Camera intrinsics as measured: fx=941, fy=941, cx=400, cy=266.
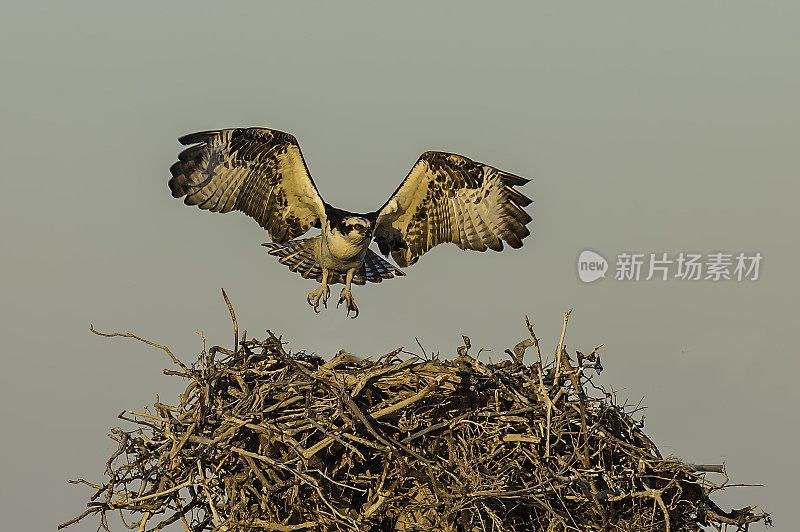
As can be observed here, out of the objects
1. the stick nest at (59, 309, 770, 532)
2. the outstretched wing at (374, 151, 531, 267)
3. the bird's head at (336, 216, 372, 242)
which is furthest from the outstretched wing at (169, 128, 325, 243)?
the stick nest at (59, 309, 770, 532)

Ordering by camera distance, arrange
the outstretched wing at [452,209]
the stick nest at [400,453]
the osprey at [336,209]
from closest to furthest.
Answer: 1. the stick nest at [400,453]
2. the osprey at [336,209]
3. the outstretched wing at [452,209]

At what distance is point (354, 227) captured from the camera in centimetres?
977

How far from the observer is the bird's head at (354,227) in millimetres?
9764

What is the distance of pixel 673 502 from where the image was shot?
6.90 metres

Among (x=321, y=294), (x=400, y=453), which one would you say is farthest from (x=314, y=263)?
(x=400, y=453)

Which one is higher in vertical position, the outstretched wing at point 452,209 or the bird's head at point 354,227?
the outstretched wing at point 452,209

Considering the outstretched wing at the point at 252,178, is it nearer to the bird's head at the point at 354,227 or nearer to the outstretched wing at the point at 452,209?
the bird's head at the point at 354,227

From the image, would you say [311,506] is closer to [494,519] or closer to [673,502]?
[494,519]

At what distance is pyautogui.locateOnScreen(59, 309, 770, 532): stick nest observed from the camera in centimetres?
623

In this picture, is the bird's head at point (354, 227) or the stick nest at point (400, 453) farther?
the bird's head at point (354, 227)

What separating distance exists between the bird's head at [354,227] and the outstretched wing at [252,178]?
0.44m

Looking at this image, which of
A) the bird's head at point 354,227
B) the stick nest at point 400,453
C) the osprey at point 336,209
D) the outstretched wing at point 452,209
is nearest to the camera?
the stick nest at point 400,453

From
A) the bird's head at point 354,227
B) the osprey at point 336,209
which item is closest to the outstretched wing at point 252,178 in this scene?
the osprey at point 336,209

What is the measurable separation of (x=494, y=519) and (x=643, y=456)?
1.44 meters
